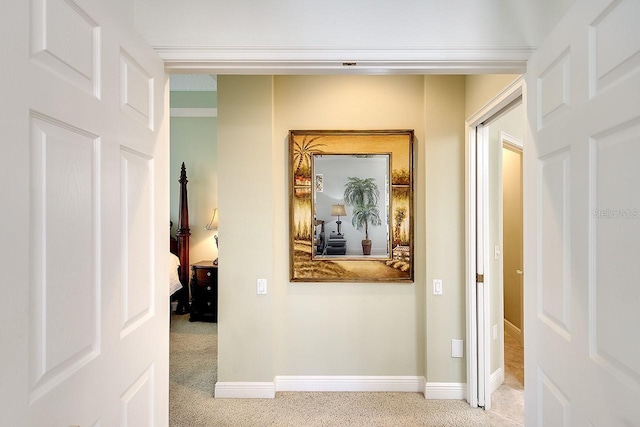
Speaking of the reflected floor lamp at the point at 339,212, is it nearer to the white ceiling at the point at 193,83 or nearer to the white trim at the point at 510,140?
the white trim at the point at 510,140

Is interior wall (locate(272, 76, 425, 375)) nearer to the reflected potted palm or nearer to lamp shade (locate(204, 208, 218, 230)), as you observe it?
the reflected potted palm

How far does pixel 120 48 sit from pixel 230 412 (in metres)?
2.28

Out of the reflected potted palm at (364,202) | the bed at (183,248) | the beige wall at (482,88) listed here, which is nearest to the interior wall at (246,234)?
the reflected potted palm at (364,202)

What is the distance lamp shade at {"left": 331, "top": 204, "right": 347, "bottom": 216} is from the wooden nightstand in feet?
6.82

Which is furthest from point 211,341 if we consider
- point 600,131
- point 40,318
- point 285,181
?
point 600,131

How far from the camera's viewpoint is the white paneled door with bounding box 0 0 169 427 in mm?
635

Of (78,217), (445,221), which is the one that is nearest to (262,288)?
(445,221)

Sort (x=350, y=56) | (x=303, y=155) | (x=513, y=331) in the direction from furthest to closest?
(x=513, y=331) → (x=303, y=155) → (x=350, y=56)

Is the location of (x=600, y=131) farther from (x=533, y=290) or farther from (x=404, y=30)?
(x=404, y=30)

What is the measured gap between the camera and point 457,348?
2381 millimetres

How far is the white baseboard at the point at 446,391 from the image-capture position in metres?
2.37

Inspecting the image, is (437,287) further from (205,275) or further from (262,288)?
(205,275)

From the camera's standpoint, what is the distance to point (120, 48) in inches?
38.6

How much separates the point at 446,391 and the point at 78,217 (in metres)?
2.56
